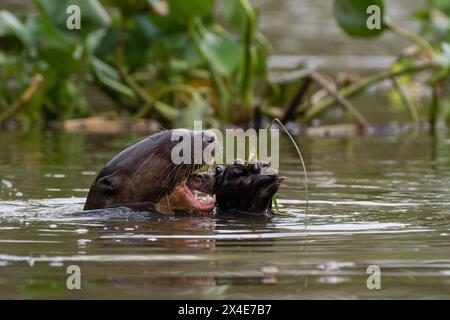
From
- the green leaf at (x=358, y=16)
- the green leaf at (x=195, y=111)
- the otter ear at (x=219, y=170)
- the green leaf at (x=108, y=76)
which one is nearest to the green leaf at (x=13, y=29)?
the green leaf at (x=108, y=76)

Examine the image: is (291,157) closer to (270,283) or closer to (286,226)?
(286,226)

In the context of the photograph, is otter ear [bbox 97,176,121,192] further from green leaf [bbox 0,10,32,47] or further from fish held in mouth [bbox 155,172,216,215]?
green leaf [bbox 0,10,32,47]

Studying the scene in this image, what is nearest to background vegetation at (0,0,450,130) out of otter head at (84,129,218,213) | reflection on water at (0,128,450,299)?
reflection on water at (0,128,450,299)

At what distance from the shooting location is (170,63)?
12.3 m

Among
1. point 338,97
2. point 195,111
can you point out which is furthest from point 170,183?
point 338,97

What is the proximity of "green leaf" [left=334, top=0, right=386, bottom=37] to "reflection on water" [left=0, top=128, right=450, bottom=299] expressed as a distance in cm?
231

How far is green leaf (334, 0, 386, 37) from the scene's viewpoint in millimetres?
10703

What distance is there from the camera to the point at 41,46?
36.2ft

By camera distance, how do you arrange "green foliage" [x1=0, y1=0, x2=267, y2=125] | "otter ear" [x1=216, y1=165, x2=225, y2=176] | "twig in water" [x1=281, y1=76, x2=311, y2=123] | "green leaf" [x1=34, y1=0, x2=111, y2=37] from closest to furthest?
"otter ear" [x1=216, y1=165, x2=225, y2=176] → "green leaf" [x1=34, y1=0, x2=111, y2=37] → "green foliage" [x1=0, y1=0, x2=267, y2=125] → "twig in water" [x1=281, y1=76, x2=311, y2=123]

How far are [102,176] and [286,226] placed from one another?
3.41 feet

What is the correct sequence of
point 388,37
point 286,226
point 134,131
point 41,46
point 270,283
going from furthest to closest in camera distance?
point 388,37 → point 134,131 → point 41,46 → point 286,226 → point 270,283

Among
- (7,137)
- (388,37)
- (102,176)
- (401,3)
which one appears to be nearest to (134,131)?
(7,137)

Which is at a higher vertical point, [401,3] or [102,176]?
[401,3]
